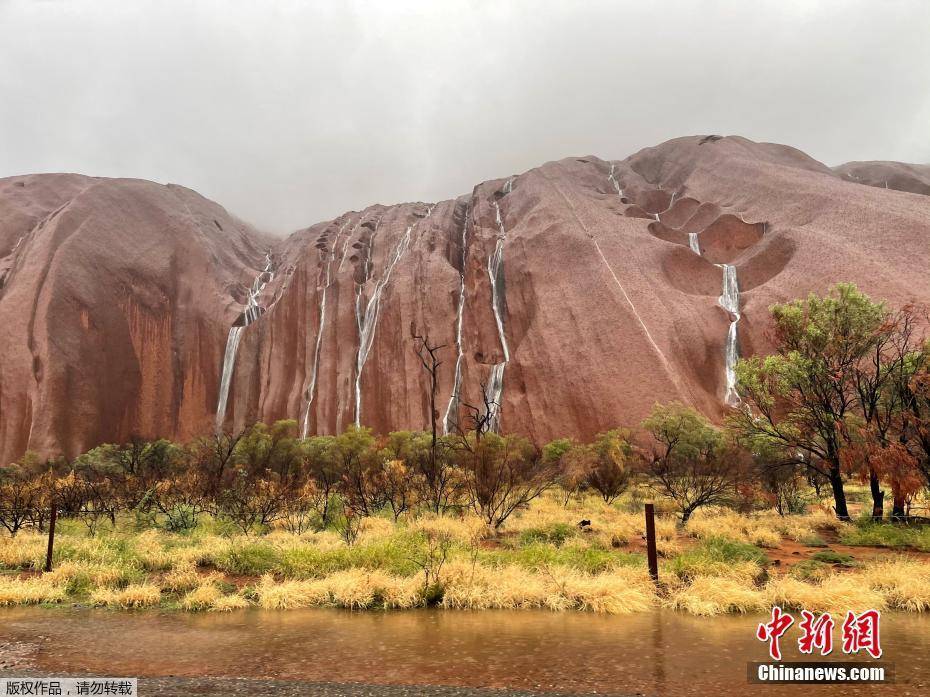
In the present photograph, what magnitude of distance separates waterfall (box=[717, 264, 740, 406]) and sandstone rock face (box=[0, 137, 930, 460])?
8.4 inches

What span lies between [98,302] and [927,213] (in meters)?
72.6

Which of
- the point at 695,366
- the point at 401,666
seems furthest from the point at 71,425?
the point at 401,666

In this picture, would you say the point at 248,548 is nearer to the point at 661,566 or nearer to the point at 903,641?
the point at 661,566

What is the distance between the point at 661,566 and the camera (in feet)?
34.1

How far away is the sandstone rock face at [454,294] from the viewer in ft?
133

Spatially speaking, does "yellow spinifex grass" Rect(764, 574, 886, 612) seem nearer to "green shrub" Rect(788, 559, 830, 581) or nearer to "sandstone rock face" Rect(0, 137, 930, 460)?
"green shrub" Rect(788, 559, 830, 581)

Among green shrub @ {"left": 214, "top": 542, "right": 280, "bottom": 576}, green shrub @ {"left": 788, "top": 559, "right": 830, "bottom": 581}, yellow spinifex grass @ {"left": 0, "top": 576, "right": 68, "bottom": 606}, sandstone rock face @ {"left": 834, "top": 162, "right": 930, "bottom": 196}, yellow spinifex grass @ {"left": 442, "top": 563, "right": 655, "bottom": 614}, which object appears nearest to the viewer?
yellow spinifex grass @ {"left": 442, "top": 563, "right": 655, "bottom": 614}

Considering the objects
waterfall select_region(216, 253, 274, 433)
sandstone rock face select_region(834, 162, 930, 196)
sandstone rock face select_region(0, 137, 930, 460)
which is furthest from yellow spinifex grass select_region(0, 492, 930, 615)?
sandstone rock face select_region(834, 162, 930, 196)

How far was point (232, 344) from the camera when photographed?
5984 cm

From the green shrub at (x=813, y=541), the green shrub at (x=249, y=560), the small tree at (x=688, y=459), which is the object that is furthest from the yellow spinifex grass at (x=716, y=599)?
the green shrub at (x=249, y=560)

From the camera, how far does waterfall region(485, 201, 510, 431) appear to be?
42875 millimetres

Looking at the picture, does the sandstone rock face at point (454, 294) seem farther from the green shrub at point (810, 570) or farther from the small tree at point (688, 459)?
the green shrub at point (810, 570)

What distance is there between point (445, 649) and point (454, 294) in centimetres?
4660

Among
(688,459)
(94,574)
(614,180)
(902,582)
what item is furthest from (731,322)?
(94,574)
